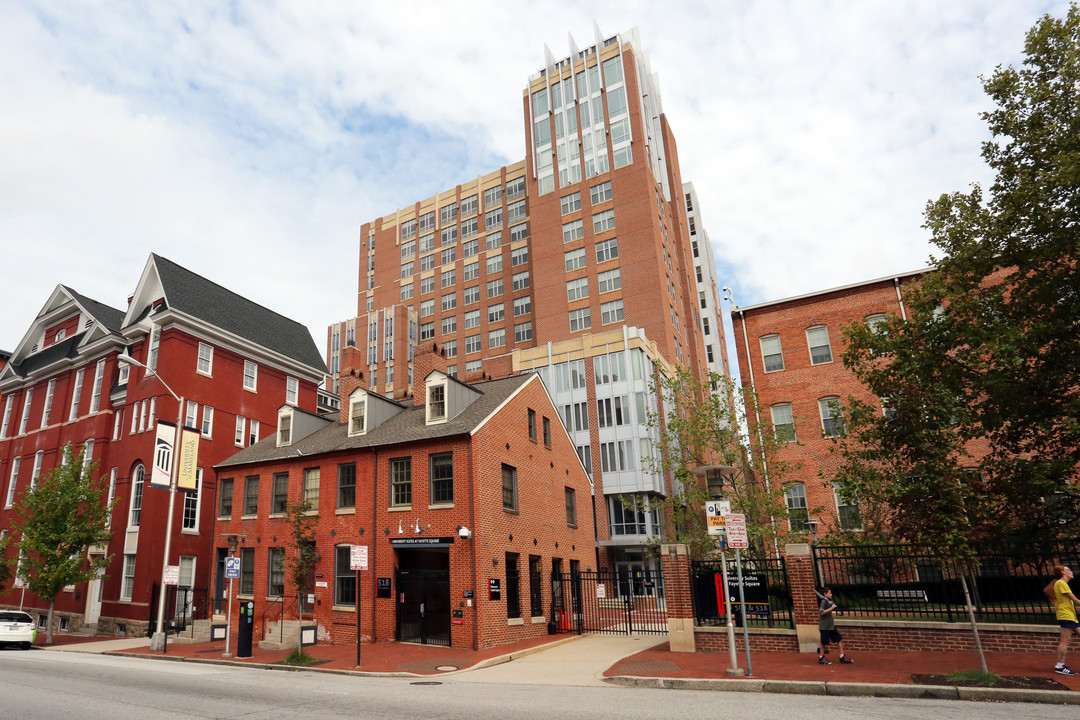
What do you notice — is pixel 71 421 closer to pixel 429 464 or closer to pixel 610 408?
pixel 429 464

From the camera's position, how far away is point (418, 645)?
68.4 ft

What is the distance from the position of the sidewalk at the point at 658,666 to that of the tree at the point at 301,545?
8.11 feet

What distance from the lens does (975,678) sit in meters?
11.0

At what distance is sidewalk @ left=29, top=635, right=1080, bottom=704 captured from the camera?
1127 cm

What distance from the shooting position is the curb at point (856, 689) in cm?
1009

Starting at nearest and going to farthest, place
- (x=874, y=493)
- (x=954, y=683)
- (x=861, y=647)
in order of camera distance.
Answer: (x=954, y=683)
(x=874, y=493)
(x=861, y=647)

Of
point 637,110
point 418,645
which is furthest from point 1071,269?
point 637,110

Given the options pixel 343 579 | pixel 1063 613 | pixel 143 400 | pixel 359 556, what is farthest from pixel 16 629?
pixel 1063 613

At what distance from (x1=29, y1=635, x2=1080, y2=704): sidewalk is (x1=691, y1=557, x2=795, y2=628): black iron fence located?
3.23 ft

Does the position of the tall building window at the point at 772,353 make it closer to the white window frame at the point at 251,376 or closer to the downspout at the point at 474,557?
the downspout at the point at 474,557

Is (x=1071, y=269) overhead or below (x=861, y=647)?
overhead

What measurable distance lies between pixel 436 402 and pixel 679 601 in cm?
1195

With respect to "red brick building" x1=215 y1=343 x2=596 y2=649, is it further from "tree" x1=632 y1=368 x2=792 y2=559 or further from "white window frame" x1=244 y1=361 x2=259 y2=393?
"white window frame" x1=244 y1=361 x2=259 y2=393

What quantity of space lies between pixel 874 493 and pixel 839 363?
20.2 m
